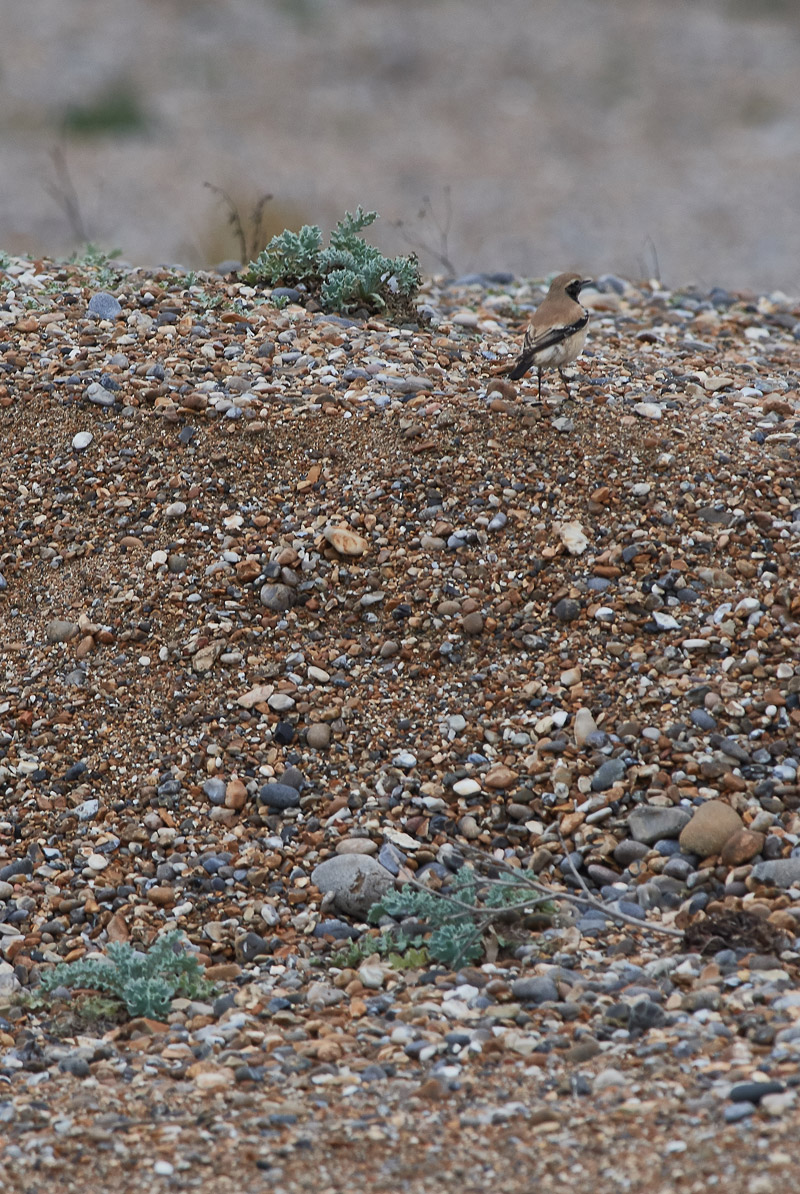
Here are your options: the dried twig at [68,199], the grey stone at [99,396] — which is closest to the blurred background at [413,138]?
the dried twig at [68,199]

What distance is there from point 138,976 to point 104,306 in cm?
439

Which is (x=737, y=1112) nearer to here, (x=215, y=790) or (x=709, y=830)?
(x=709, y=830)

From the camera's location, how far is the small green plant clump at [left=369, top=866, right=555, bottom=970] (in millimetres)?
4391

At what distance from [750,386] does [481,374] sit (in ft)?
4.62

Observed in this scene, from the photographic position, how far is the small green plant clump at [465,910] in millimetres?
4391

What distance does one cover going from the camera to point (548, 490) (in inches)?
234

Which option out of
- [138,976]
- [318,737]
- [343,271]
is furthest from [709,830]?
[343,271]

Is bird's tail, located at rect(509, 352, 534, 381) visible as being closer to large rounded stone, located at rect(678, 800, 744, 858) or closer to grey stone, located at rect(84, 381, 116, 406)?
grey stone, located at rect(84, 381, 116, 406)

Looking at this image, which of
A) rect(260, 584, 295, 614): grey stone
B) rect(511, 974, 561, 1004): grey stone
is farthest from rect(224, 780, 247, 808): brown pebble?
rect(511, 974, 561, 1004): grey stone

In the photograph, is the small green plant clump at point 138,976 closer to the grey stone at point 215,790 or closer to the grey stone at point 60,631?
the grey stone at point 215,790

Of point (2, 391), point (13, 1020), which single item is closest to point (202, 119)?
point (2, 391)

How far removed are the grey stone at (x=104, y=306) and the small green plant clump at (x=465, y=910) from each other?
13.9 feet

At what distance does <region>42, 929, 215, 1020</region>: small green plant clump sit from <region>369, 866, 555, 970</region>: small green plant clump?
0.67 metres

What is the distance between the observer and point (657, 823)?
15.9ft
